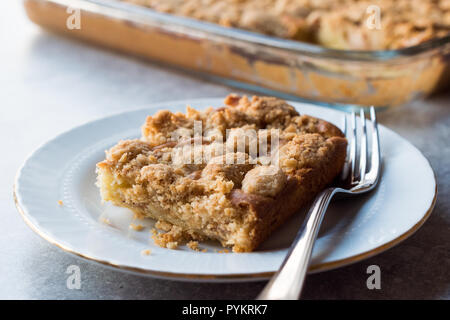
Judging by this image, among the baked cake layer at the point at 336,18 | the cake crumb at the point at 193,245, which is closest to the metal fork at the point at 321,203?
the cake crumb at the point at 193,245

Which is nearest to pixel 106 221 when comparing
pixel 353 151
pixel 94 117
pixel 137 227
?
pixel 137 227

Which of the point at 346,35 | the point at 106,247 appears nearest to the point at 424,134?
the point at 346,35

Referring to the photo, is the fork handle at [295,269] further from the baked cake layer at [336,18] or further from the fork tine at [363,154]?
the baked cake layer at [336,18]

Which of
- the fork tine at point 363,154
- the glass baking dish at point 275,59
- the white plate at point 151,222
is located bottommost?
the white plate at point 151,222

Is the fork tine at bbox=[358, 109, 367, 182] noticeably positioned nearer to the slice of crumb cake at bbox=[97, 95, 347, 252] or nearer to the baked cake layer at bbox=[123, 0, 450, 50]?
the slice of crumb cake at bbox=[97, 95, 347, 252]

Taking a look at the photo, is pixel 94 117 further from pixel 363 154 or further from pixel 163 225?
pixel 363 154
